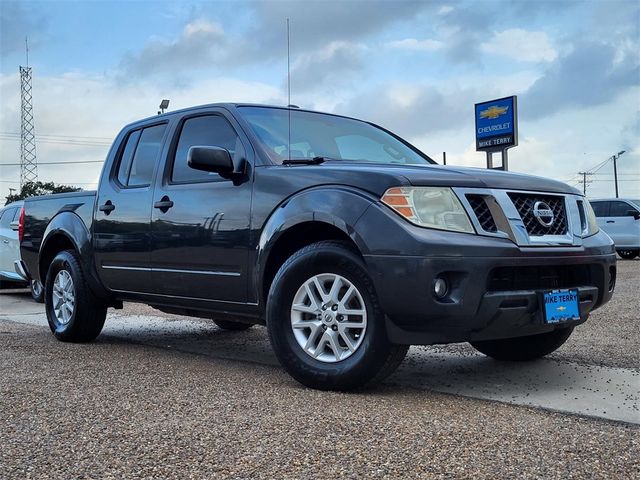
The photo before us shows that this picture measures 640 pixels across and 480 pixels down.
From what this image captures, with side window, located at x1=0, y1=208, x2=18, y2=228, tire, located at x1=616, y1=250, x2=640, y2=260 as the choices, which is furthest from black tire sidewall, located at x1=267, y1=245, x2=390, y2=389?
tire, located at x1=616, y1=250, x2=640, y2=260

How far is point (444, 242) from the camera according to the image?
12.0 ft

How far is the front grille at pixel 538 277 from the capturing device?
3771 mm

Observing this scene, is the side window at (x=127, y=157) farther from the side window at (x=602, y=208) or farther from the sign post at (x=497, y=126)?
the sign post at (x=497, y=126)

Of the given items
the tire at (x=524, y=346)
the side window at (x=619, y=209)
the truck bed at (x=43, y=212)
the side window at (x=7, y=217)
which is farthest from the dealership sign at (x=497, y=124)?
the tire at (x=524, y=346)

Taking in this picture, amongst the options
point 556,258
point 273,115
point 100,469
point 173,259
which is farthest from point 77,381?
point 556,258

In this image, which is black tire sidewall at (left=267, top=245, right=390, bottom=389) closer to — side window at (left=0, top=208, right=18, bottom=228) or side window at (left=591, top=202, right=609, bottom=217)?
side window at (left=0, top=208, right=18, bottom=228)

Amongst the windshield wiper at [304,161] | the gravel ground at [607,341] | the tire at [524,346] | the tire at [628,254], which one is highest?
the windshield wiper at [304,161]

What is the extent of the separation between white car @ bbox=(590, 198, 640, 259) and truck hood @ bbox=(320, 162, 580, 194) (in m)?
15.4

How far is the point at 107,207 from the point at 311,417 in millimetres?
3174

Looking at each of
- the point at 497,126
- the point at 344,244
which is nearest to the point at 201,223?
the point at 344,244

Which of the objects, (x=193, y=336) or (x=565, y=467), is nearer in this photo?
(x=565, y=467)

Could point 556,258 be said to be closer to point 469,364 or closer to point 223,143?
point 469,364

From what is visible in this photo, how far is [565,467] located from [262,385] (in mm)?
1960

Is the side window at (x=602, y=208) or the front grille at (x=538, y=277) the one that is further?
the side window at (x=602, y=208)
